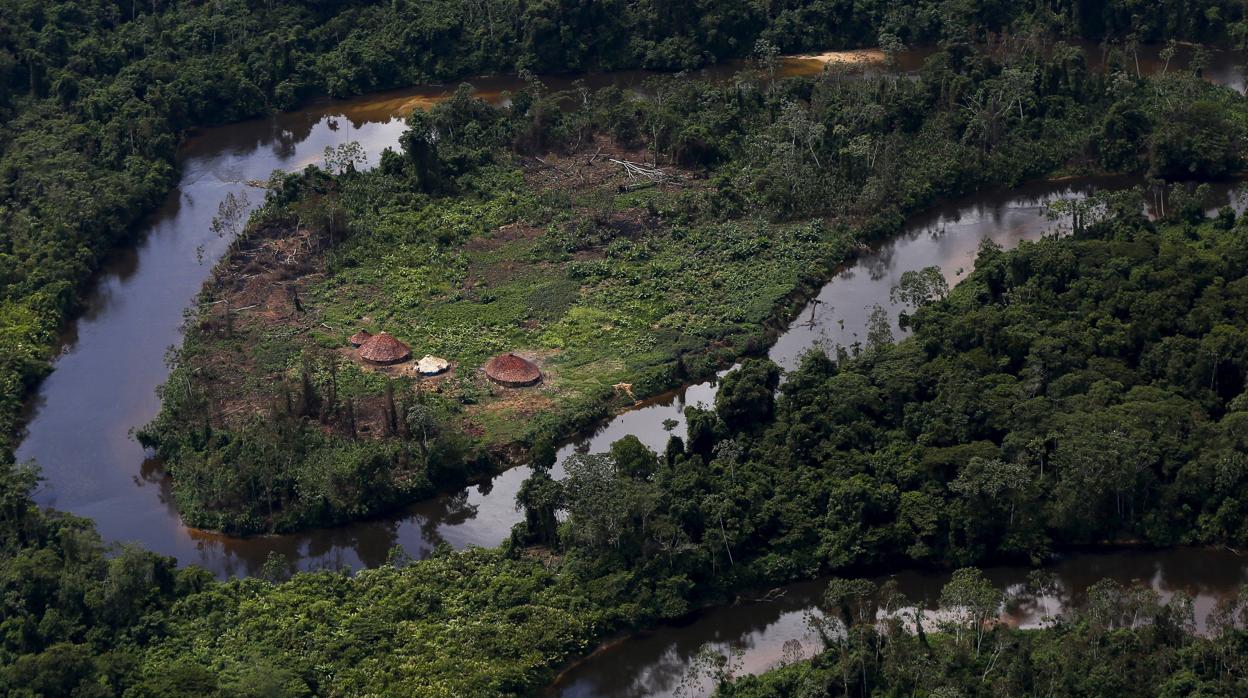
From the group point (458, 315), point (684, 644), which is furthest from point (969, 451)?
point (458, 315)

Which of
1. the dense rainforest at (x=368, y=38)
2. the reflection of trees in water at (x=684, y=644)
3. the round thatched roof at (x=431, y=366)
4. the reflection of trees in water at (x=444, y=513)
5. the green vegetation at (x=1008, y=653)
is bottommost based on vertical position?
the reflection of trees in water at (x=684, y=644)

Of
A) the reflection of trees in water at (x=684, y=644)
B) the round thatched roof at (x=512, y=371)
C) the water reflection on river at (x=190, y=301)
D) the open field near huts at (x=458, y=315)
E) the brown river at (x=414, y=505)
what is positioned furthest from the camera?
the round thatched roof at (x=512, y=371)

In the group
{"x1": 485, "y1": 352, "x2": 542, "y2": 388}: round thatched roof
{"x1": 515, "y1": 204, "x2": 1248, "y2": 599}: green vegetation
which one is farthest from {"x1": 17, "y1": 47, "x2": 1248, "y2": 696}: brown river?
{"x1": 485, "y1": 352, "x2": 542, "y2": 388}: round thatched roof

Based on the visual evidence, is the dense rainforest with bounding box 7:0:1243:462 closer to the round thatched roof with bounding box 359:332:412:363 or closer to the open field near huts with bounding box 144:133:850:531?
the open field near huts with bounding box 144:133:850:531

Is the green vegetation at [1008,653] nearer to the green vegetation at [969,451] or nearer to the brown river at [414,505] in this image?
the brown river at [414,505]

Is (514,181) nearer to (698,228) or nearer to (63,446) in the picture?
(698,228)

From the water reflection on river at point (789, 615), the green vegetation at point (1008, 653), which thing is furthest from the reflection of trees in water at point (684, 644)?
the green vegetation at point (1008, 653)

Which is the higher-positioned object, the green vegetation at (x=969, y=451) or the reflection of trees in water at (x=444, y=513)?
the green vegetation at (x=969, y=451)

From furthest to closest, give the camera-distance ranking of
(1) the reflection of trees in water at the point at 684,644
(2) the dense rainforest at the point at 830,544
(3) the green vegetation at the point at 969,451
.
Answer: (3) the green vegetation at the point at 969,451 < (1) the reflection of trees in water at the point at 684,644 < (2) the dense rainforest at the point at 830,544

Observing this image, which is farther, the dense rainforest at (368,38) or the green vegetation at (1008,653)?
the dense rainforest at (368,38)
